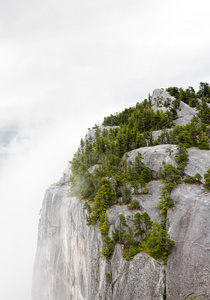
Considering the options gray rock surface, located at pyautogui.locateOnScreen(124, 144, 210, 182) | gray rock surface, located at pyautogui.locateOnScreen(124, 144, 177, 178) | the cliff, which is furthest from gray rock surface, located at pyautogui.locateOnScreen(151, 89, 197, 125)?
gray rock surface, located at pyautogui.locateOnScreen(124, 144, 177, 178)

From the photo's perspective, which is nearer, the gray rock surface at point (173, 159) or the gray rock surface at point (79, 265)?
the gray rock surface at point (79, 265)

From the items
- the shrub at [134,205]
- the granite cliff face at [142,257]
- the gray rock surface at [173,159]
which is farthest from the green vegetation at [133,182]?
the granite cliff face at [142,257]

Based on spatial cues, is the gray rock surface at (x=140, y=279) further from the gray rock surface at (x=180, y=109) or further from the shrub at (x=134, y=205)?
the gray rock surface at (x=180, y=109)

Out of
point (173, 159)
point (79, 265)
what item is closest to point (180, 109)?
point (173, 159)

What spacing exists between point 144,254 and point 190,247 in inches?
247

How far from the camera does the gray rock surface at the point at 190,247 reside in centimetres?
1977

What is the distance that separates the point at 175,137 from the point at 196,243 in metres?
32.1

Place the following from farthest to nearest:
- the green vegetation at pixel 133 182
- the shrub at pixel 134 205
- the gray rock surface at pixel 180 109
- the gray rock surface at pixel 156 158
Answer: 1. the gray rock surface at pixel 180 109
2. the gray rock surface at pixel 156 158
3. the shrub at pixel 134 205
4. the green vegetation at pixel 133 182

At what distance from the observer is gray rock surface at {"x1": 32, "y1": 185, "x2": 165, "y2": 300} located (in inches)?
911

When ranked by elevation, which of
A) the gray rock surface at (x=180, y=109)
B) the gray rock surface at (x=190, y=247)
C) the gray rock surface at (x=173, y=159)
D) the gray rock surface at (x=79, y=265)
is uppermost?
the gray rock surface at (x=180, y=109)

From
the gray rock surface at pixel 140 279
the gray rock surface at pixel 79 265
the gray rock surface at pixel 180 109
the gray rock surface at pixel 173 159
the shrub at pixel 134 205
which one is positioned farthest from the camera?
the gray rock surface at pixel 180 109

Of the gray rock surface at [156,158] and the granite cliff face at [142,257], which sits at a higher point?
the gray rock surface at [156,158]

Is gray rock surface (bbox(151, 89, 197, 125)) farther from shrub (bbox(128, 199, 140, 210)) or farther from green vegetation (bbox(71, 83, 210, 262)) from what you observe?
shrub (bbox(128, 199, 140, 210))

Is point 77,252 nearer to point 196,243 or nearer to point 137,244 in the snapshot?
point 137,244
